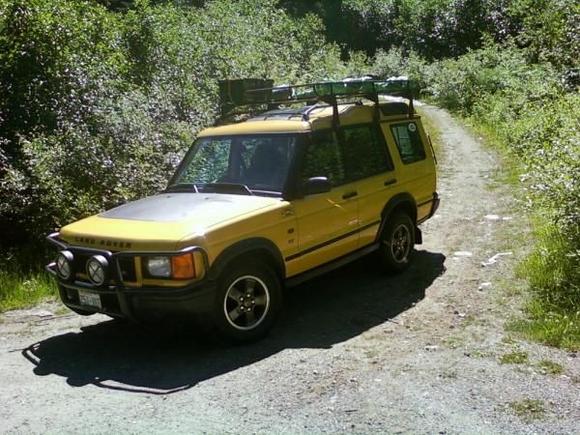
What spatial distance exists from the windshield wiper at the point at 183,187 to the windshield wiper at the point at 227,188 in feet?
0.23

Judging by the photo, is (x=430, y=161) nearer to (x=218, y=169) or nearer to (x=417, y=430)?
(x=218, y=169)

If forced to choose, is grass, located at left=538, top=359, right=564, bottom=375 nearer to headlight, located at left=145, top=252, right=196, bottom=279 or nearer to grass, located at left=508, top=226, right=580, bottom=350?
grass, located at left=508, top=226, right=580, bottom=350

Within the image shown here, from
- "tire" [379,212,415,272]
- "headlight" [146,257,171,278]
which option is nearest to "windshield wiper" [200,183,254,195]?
"headlight" [146,257,171,278]

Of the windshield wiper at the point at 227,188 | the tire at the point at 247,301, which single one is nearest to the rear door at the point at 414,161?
the windshield wiper at the point at 227,188

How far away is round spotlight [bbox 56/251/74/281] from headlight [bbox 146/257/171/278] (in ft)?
2.63

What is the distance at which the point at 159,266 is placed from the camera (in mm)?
5062

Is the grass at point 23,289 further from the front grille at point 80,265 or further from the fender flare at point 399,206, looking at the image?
the fender flare at point 399,206

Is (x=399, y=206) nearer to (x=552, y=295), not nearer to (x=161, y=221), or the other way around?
(x=552, y=295)

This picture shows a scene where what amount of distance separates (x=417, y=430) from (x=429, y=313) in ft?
7.72

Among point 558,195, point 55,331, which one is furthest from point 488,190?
point 55,331

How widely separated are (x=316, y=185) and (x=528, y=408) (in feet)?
8.40

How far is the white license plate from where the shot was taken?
208 inches

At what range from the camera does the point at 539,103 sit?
15.1 metres

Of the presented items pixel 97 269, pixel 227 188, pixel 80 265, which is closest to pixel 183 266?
pixel 97 269
